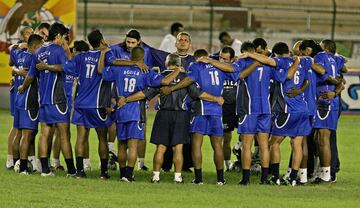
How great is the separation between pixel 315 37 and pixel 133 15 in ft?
19.9

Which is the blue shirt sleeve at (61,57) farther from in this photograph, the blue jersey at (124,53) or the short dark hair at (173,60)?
the short dark hair at (173,60)

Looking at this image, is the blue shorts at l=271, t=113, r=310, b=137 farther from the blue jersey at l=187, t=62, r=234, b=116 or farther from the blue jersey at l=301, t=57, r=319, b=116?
the blue jersey at l=187, t=62, r=234, b=116

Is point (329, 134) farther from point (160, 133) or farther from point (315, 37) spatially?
point (315, 37)

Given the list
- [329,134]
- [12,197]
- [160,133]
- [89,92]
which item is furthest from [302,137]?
[12,197]

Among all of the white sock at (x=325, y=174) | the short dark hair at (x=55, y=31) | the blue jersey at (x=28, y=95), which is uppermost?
the short dark hair at (x=55, y=31)

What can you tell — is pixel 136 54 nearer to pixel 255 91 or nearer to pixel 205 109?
pixel 205 109

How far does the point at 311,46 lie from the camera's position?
→ 17.9 metres

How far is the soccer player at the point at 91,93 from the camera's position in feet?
56.3

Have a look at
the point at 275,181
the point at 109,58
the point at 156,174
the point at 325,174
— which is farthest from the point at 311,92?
the point at 109,58

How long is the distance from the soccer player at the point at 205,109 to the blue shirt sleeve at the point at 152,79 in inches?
11.7

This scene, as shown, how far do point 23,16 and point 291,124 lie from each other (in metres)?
14.3

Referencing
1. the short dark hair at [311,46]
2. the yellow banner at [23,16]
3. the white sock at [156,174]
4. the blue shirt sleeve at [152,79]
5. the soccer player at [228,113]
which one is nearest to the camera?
Result: the blue shirt sleeve at [152,79]

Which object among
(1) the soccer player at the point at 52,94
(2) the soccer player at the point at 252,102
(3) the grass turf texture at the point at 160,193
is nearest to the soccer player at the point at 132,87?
(3) the grass turf texture at the point at 160,193

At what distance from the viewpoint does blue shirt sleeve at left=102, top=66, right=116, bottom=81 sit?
16.8 m
